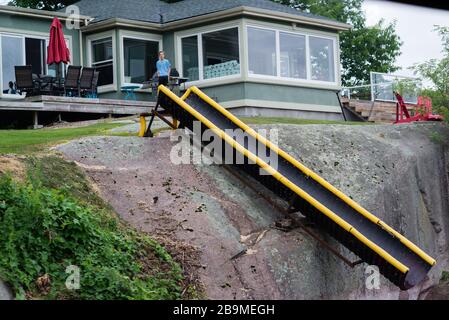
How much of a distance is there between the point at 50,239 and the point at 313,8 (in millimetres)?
35120

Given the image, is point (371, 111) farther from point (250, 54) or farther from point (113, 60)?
point (113, 60)

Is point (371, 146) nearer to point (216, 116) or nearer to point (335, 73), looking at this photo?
point (216, 116)

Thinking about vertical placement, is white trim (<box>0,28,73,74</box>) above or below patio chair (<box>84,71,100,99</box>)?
above

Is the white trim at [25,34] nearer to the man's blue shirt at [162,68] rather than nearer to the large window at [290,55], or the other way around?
the man's blue shirt at [162,68]

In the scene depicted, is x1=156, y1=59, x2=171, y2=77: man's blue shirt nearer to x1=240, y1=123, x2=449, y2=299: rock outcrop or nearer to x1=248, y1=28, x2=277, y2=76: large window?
x1=248, y1=28, x2=277, y2=76: large window

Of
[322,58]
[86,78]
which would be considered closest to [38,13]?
[86,78]

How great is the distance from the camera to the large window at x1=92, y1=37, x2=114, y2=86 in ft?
83.5

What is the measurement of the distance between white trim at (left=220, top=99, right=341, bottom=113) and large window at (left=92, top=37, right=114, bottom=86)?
12.4ft

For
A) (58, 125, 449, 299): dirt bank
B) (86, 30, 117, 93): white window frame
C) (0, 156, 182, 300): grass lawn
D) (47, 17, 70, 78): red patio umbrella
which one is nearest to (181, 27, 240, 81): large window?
(86, 30, 117, 93): white window frame

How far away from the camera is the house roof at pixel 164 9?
2517cm

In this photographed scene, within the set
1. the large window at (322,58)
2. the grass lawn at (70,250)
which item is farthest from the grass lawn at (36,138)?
the large window at (322,58)

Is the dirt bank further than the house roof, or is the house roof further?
the house roof

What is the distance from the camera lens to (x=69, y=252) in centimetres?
1030

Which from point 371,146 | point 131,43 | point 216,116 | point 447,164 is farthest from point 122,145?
point 131,43
